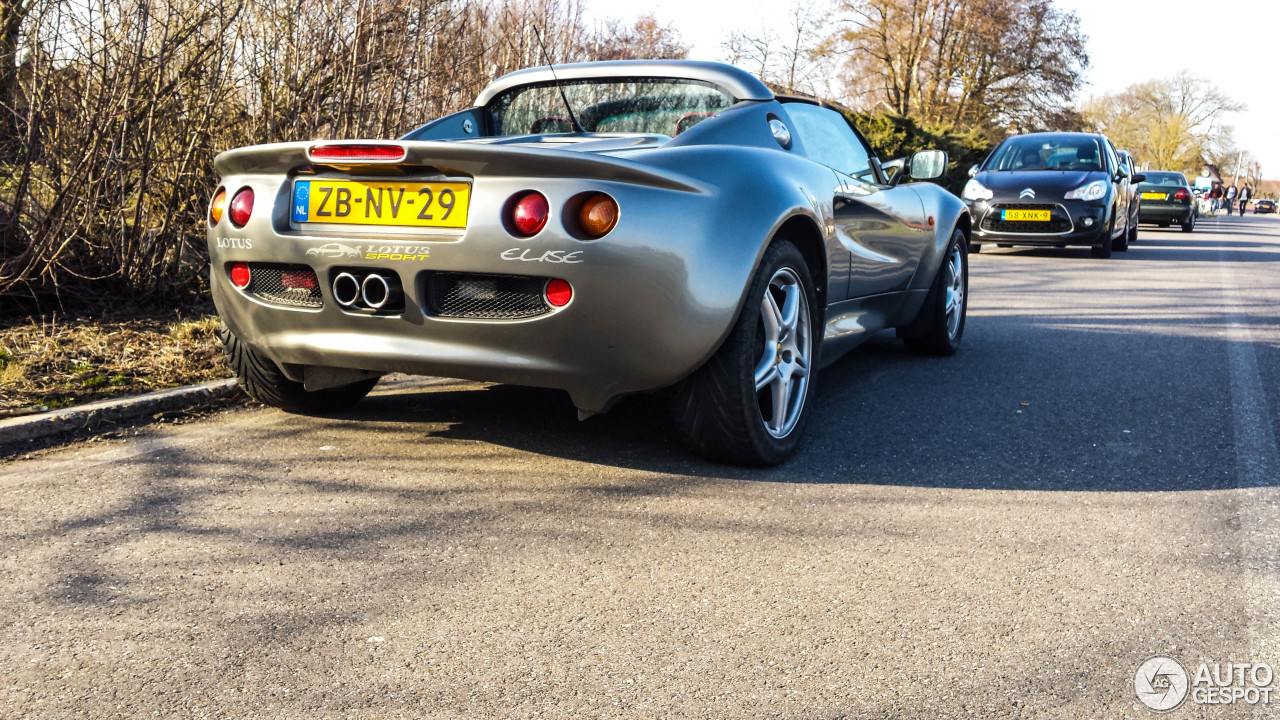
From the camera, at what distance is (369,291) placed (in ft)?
10.8

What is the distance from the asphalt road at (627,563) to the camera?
2080mm

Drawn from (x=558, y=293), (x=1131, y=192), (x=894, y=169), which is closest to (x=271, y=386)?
(x=558, y=293)

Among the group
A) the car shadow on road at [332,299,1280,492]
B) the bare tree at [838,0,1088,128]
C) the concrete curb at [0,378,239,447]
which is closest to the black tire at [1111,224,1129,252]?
the car shadow on road at [332,299,1280,492]

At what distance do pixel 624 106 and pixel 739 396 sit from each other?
1.34m

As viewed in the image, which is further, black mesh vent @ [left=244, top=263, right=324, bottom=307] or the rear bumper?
the rear bumper

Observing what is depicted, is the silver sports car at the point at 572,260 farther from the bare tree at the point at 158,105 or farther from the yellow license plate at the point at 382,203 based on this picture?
the bare tree at the point at 158,105

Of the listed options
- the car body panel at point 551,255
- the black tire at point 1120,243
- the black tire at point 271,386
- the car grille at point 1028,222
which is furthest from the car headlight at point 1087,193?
the black tire at point 271,386

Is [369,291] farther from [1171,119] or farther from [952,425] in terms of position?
[1171,119]

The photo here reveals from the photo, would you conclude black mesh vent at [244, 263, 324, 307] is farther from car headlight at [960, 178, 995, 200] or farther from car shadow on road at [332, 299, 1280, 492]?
car headlight at [960, 178, 995, 200]

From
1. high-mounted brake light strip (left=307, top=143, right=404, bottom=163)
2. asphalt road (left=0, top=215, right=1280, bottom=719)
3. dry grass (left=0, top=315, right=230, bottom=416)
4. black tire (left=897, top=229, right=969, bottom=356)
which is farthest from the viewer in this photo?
black tire (left=897, top=229, right=969, bottom=356)

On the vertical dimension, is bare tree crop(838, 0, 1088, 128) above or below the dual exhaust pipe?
above

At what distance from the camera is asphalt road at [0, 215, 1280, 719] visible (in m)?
2.08

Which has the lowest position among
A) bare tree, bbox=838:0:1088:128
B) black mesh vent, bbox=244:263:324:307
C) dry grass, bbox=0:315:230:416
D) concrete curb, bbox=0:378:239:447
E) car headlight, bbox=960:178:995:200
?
concrete curb, bbox=0:378:239:447

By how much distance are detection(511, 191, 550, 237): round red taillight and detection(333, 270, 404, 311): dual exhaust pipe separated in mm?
434
